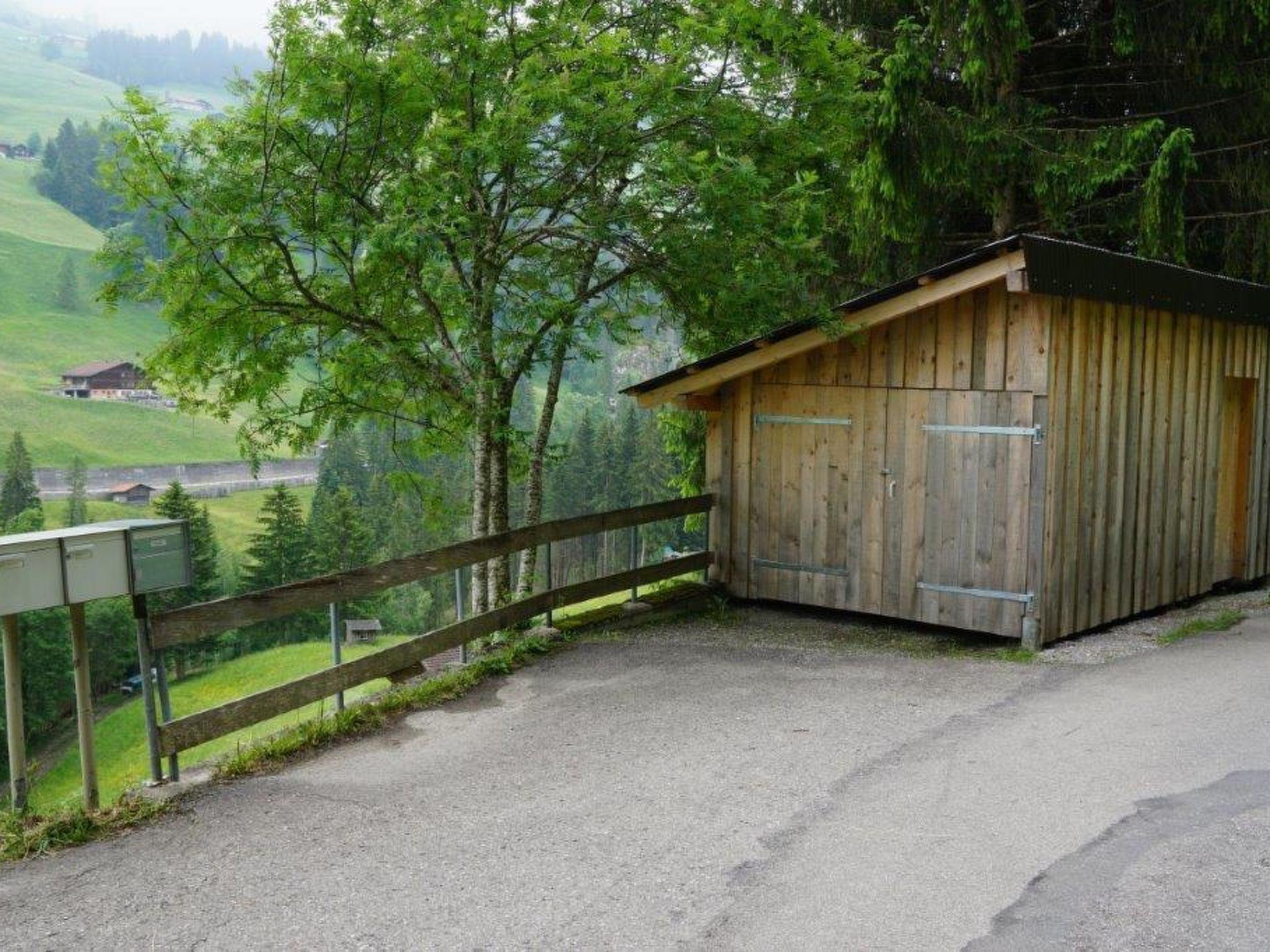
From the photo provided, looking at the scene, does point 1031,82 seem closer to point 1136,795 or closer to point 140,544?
point 1136,795

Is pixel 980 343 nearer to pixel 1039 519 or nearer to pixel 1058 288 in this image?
pixel 1058 288

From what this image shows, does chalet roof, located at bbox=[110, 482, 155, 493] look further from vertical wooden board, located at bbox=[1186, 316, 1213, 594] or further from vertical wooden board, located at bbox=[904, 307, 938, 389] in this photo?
vertical wooden board, located at bbox=[1186, 316, 1213, 594]

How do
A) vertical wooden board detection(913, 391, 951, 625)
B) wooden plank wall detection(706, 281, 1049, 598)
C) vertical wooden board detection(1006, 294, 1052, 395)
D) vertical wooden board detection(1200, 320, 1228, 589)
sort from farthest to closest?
vertical wooden board detection(1200, 320, 1228, 589)
vertical wooden board detection(913, 391, 951, 625)
wooden plank wall detection(706, 281, 1049, 598)
vertical wooden board detection(1006, 294, 1052, 395)

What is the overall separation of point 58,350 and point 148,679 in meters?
140

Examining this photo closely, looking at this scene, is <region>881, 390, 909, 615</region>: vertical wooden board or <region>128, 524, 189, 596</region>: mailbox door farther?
<region>881, 390, 909, 615</region>: vertical wooden board

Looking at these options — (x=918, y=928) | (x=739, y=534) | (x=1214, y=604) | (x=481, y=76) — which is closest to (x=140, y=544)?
(x=918, y=928)

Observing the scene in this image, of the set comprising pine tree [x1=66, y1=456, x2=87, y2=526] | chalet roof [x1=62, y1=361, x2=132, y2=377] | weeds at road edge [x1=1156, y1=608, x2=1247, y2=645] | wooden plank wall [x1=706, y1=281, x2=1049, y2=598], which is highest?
chalet roof [x1=62, y1=361, x2=132, y2=377]

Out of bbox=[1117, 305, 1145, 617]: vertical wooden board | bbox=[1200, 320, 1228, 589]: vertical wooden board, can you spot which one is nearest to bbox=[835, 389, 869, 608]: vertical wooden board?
bbox=[1117, 305, 1145, 617]: vertical wooden board

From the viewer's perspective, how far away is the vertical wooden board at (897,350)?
30.8 feet

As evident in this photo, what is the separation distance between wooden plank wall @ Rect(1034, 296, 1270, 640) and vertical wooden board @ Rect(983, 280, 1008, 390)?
1.22 feet

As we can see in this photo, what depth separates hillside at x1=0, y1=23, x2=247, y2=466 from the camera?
112 meters

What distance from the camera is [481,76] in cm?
892

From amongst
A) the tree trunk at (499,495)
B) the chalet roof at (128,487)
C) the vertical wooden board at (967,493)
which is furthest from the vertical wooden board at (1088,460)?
the chalet roof at (128,487)

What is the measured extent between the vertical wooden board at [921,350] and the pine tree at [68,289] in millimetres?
147377
